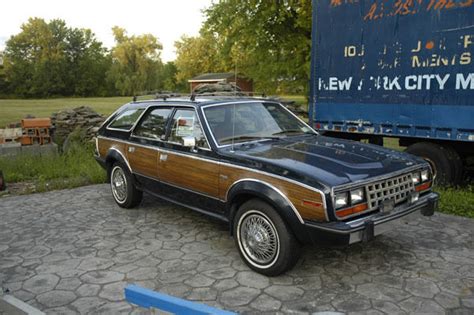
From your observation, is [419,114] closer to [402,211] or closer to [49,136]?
[402,211]

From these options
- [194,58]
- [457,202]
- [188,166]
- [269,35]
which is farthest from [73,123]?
[194,58]

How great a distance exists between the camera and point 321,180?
3453 millimetres

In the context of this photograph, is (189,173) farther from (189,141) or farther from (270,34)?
(270,34)

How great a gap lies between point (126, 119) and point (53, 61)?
8250cm

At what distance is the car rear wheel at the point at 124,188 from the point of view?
6012 millimetres

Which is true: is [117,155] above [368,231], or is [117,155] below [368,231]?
above

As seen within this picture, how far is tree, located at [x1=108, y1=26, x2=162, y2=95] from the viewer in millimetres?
75625

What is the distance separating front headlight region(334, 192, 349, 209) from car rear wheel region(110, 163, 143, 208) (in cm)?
341

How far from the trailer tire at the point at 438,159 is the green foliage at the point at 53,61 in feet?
260

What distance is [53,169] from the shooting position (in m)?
8.86

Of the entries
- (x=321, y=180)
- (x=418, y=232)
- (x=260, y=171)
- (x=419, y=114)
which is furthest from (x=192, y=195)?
(x=419, y=114)

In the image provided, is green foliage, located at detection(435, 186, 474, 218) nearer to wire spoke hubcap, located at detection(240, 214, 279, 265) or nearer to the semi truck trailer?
the semi truck trailer

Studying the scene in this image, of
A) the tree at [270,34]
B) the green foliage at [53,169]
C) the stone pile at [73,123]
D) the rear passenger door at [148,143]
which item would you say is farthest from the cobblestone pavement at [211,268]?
the tree at [270,34]

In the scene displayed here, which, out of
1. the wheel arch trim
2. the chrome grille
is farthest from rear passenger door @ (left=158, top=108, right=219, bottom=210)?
the chrome grille
